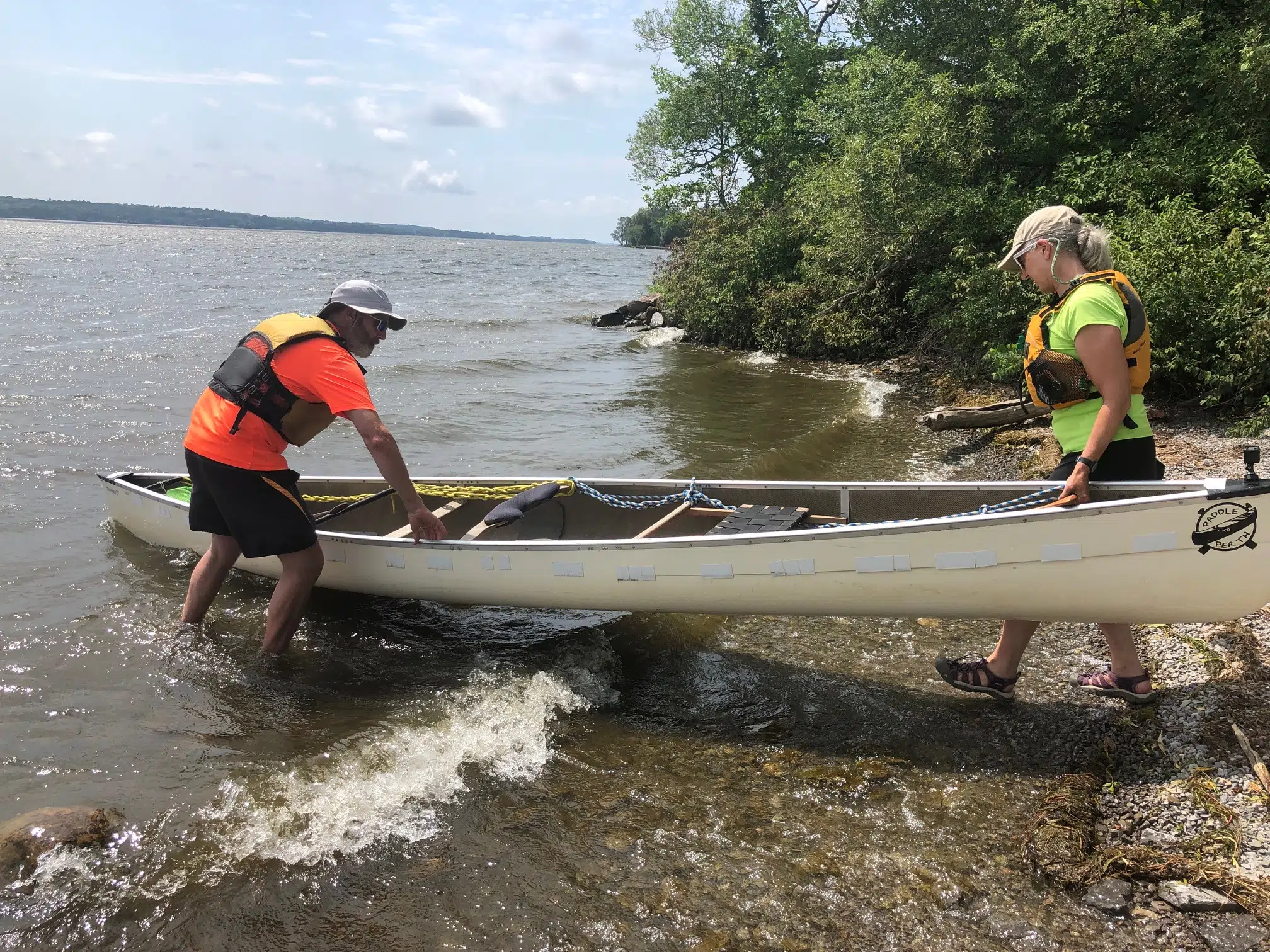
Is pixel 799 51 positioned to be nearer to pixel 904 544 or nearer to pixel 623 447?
pixel 623 447

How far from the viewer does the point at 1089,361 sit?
11.2ft

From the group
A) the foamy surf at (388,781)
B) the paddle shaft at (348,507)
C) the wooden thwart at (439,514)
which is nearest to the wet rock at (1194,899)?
the foamy surf at (388,781)

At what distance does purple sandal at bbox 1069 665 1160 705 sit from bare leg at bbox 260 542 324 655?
434 cm

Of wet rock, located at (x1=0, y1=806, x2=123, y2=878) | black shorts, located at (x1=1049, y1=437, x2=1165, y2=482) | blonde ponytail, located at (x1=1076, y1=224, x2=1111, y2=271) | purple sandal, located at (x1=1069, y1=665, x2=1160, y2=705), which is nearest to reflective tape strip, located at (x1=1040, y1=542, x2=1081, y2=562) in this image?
black shorts, located at (x1=1049, y1=437, x2=1165, y2=482)

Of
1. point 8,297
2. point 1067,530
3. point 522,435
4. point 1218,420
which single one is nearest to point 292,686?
A: point 1067,530

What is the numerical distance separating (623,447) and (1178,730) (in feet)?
27.0

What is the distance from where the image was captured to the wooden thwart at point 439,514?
5355mm

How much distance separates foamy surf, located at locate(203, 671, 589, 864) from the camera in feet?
11.9

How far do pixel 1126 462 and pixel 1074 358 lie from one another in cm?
58

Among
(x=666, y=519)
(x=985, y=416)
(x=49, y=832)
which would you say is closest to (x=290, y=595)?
(x=49, y=832)

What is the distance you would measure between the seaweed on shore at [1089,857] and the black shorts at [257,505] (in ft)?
13.3

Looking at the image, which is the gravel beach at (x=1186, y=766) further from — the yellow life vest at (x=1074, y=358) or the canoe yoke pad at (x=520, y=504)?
the canoe yoke pad at (x=520, y=504)

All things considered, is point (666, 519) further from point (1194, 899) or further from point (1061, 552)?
point (1194, 899)

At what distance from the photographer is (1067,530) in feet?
11.8
